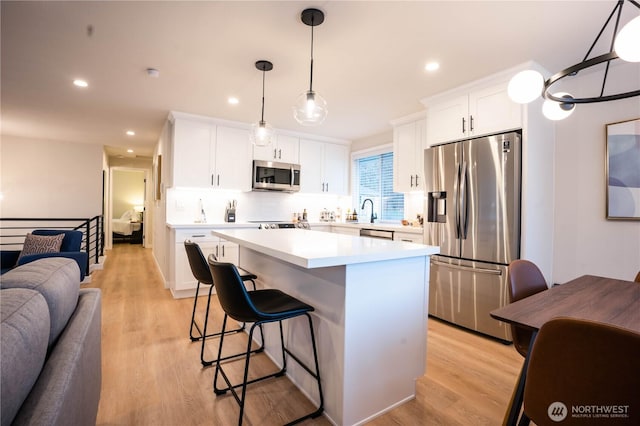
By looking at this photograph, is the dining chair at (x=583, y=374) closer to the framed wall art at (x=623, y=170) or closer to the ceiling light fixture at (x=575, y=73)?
the ceiling light fixture at (x=575, y=73)

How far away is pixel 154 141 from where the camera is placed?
6.20 m

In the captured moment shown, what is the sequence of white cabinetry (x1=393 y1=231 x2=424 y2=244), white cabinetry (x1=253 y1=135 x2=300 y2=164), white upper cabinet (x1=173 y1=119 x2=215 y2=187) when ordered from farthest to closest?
white cabinetry (x1=253 y1=135 x2=300 y2=164) → white upper cabinet (x1=173 y1=119 x2=215 y2=187) → white cabinetry (x1=393 y1=231 x2=424 y2=244)

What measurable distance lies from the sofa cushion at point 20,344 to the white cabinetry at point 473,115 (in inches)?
130

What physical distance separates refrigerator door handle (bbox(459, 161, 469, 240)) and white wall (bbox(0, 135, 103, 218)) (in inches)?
282

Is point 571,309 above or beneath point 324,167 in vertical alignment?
beneath

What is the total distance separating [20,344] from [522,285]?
7.09ft

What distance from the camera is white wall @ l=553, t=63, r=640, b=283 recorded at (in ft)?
8.32

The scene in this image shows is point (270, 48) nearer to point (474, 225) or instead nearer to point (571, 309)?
point (474, 225)

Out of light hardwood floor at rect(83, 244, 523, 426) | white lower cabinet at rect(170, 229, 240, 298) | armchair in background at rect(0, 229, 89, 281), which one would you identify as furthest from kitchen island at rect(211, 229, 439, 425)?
armchair in background at rect(0, 229, 89, 281)

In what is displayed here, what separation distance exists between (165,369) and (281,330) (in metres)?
0.92

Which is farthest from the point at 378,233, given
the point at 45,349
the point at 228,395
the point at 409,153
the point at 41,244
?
the point at 41,244

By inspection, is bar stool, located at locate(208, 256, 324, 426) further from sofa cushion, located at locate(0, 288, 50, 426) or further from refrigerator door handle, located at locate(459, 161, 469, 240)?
refrigerator door handle, located at locate(459, 161, 469, 240)

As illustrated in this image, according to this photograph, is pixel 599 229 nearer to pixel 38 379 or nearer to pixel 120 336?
pixel 38 379

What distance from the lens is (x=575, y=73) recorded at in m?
1.62
